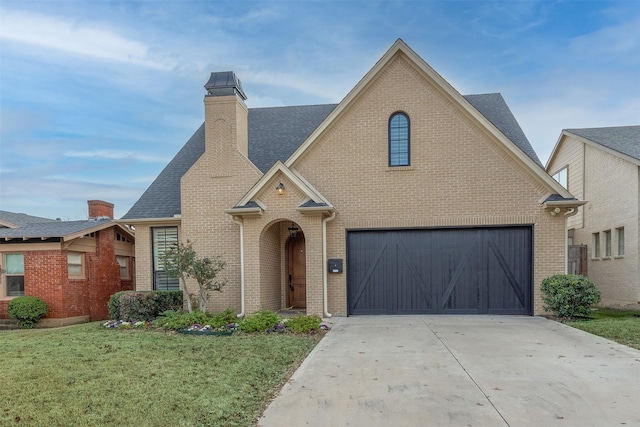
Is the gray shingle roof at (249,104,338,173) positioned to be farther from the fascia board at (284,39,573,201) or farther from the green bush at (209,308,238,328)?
the green bush at (209,308,238,328)

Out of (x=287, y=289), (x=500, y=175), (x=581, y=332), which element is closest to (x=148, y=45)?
(x=287, y=289)

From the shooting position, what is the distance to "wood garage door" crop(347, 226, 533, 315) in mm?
12273

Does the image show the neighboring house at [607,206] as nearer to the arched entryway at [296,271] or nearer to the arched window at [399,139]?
the arched window at [399,139]

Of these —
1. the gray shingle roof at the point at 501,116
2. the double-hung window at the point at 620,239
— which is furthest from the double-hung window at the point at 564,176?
the gray shingle roof at the point at 501,116

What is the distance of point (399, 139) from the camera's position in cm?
1277

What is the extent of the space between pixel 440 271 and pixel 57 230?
534 inches

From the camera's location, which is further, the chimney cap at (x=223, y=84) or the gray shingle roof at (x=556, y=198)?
the chimney cap at (x=223, y=84)

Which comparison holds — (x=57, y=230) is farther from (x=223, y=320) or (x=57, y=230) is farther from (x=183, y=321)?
(x=223, y=320)

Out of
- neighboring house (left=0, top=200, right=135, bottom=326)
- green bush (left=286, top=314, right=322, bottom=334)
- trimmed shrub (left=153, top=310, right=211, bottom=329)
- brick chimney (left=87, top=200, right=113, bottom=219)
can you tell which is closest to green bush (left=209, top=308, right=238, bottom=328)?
trimmed shrub (left=153, top=310, right=211, bottom=329)

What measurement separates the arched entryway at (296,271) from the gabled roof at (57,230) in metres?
6.68

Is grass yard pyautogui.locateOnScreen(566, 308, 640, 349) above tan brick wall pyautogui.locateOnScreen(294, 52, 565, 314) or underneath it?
underneath

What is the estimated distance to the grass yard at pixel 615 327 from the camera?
8.66m

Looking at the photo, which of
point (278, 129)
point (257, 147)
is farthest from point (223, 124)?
point (278, 129)

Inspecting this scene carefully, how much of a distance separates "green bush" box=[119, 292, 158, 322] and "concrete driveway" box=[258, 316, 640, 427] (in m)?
5.75
